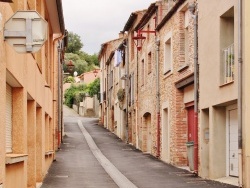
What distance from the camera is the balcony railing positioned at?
16.4 meters

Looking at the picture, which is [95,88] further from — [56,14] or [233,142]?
[233,142]

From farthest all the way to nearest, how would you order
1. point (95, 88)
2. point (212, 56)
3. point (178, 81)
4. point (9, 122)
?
point (95, 88) < point (178, 81) < point (212, 56) < point (9, 122)

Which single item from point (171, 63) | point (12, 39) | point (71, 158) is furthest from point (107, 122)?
point (12, 39)

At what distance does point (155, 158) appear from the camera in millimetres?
27422

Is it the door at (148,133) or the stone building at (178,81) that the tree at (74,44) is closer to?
the door at (148,133)

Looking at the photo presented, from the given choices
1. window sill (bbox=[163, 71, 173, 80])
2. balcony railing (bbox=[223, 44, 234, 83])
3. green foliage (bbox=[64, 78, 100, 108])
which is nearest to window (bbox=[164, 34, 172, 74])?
window sill (bbox=[163, 71, 173, 80])

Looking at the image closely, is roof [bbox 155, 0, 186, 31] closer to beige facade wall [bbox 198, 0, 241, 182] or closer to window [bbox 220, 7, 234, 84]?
beige facade wall [bbox 198, 0, 241, 182]

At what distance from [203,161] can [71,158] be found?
974 cm

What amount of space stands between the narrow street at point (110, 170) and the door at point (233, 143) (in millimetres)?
758

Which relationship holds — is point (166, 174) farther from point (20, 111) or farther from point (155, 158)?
point (20, 111)

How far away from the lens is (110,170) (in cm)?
2203

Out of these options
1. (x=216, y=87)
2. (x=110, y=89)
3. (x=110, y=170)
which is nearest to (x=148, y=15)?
(x=110, y=170)

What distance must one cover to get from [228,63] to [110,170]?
717cm

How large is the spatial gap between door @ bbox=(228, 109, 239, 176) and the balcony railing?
37.7 inches
